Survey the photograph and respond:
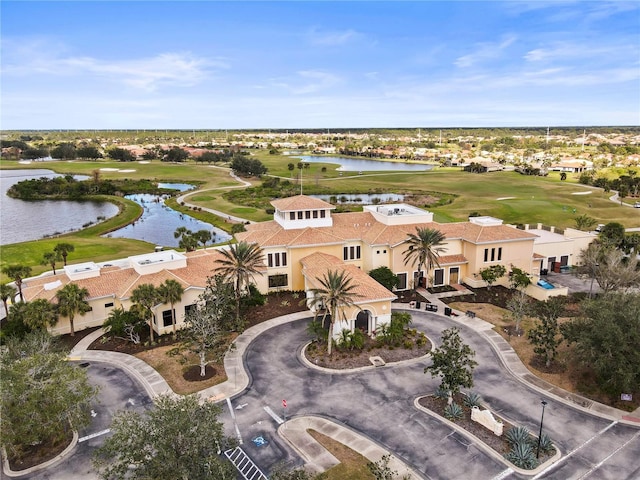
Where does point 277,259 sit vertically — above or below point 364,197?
above

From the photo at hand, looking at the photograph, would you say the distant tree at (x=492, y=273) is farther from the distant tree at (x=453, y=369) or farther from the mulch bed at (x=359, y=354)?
the distant tree at (x=453, y=369)

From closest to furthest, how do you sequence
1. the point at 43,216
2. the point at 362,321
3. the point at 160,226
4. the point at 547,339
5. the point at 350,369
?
the point at 547,339 → the point at 350,369 → the point at 362,321 → the point at 160,226 → the point at 43,216

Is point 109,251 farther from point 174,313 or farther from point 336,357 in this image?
point 336,357

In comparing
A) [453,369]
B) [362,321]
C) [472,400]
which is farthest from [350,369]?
[472,400]

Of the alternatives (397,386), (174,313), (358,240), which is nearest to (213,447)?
(397,386)

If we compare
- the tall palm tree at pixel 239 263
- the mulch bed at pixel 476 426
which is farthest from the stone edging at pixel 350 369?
the tall palm tree at pixel 239 263

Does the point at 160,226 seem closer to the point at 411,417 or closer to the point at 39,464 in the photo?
the point at 39,464

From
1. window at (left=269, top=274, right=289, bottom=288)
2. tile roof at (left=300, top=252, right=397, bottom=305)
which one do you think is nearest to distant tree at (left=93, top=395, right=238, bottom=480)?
tile roof at (left=300, top=252, right=397, bottom=305)
